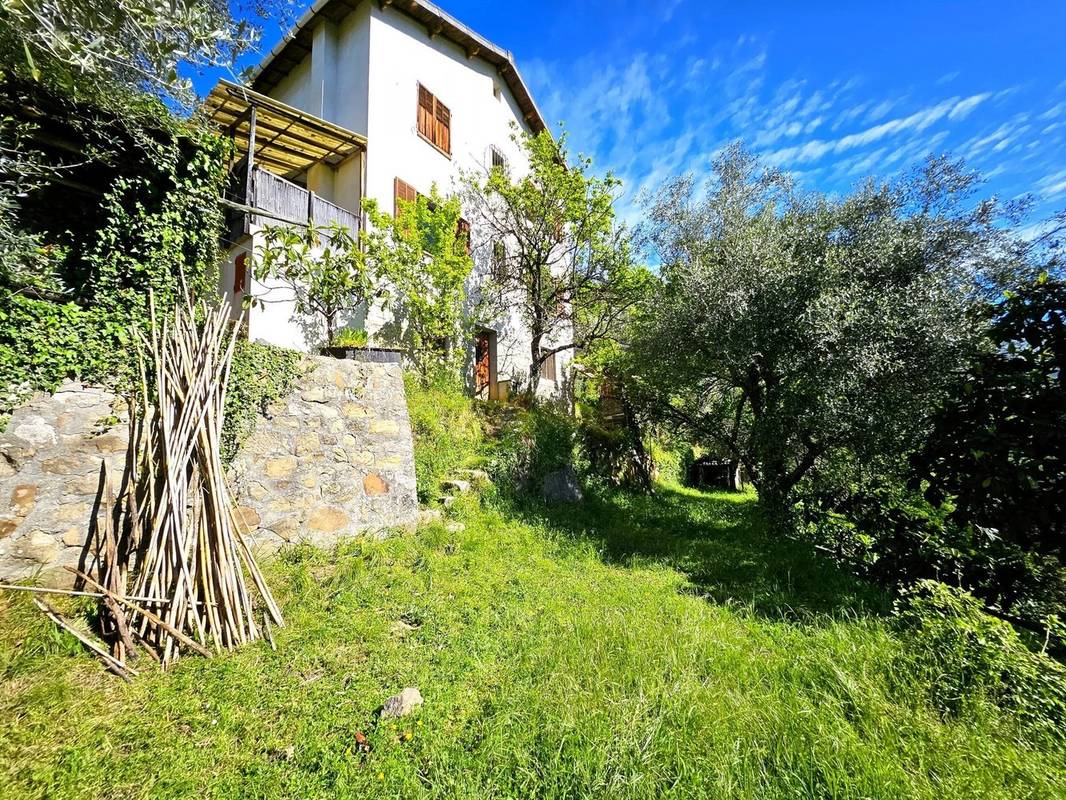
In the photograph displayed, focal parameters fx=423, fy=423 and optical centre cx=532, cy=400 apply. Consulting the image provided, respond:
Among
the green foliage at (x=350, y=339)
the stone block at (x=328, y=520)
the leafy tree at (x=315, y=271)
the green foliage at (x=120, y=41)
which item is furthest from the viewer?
the green foliage at (x=350, y=339)

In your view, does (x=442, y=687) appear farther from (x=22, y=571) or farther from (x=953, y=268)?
(x=953, y=268)

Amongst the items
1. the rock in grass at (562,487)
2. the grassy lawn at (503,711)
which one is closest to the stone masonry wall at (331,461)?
the grassy lawn at (503,711)

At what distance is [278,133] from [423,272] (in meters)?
4.97

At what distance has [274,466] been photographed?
448cm

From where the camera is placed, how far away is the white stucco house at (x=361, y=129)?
29.5ft

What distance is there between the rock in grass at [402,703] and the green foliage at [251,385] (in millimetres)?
2886

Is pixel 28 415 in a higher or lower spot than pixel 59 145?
lower

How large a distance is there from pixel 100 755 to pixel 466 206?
1242 centimetres

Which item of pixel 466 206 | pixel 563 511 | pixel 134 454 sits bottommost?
pixel 563 511

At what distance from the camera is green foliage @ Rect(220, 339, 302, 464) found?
4141 mm

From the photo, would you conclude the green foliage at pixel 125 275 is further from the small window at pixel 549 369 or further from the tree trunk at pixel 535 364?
the small window at pixel 549 369

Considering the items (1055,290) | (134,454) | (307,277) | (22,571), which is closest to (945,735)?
(1055,290)

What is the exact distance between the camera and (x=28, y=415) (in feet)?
10.6

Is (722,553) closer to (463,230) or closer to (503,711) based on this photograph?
(503,711)
